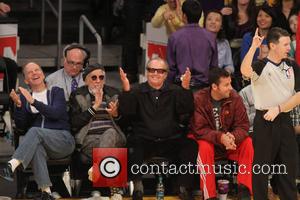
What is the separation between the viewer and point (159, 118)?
9023 mm

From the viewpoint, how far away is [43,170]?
8.70 meters

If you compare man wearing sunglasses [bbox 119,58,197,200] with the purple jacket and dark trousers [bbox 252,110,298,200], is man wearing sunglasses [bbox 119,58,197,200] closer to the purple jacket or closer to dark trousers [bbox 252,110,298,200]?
the purple jacket

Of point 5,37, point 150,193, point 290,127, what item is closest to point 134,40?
point 5,37

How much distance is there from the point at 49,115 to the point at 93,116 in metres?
0.41

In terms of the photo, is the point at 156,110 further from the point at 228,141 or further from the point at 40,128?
the point at 40,128

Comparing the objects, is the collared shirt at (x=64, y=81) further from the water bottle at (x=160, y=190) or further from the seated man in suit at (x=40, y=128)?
the water bottle at (x=160, y=190)

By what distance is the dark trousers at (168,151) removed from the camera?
29.0 ft

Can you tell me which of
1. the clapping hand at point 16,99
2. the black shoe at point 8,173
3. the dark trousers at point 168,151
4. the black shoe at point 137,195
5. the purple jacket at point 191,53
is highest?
the purple jacket at point 191,53

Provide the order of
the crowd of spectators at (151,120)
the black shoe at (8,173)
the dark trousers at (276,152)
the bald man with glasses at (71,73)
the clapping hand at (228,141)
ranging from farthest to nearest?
1. the bald man with glasses at (71,73)
2. the clapping hand at (228,141)
3. the black shoe at (8,173)
4. the crowd of spectators at (151,120)
5. the dark trousers at (276,152)

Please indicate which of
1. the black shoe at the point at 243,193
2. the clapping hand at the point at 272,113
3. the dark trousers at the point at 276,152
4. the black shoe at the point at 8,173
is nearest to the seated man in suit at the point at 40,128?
the black shoe at the point at 8,173

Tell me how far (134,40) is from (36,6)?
2.31 meters

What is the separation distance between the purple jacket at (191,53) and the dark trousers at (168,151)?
0.90 meters

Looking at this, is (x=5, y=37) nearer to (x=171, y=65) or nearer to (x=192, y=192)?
(x=171, y=65)

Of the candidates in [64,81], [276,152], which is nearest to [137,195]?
[276,152]
